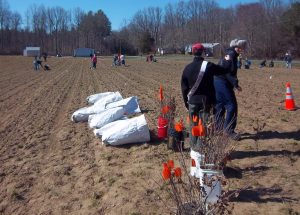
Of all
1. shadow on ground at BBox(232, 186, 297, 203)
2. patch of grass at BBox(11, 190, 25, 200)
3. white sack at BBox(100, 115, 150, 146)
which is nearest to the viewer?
shadow on ground at BBox(232, 186, 297, 203)

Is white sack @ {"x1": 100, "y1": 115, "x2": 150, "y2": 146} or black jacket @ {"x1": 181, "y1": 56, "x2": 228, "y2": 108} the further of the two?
white sack @ {"x1": 100, "y1": 115, "x2": 150, "y2": 146}

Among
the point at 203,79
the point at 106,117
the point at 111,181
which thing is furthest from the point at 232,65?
the point at 106,117

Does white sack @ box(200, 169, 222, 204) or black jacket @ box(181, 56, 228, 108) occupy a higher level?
black jacket @ box(181, 56, 228, 108)

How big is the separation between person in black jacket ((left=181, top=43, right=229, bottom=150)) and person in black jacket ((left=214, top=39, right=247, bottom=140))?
944 mm

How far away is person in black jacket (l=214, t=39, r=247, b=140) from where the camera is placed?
23.9 feet

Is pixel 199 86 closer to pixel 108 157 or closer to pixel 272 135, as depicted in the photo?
pixel 108 157

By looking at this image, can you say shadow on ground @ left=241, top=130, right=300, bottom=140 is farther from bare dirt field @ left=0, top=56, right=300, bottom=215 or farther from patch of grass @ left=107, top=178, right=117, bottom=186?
patch of grass @ left=107, top=178, right=117, bottom=186

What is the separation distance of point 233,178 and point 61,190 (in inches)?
97.2

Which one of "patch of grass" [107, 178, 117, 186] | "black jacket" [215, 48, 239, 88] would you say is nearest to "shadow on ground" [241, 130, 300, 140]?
"black jacket" [215, 48, 239, 88]

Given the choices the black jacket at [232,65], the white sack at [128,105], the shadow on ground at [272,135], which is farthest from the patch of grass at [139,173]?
the white sack at [128,105]

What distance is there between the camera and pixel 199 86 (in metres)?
6.17

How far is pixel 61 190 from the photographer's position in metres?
5.93

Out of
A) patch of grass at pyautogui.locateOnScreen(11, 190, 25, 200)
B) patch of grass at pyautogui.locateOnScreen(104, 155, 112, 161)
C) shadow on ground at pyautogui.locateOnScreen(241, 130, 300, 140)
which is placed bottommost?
patch of grass at pyautogui.locateOnScreen(11, 190, 25, 200)

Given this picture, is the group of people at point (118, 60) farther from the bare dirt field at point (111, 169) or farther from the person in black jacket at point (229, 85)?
the person in black jacket at point (229, 85)
